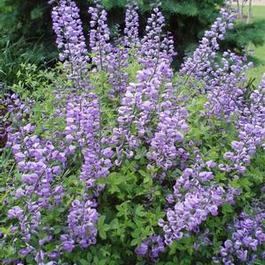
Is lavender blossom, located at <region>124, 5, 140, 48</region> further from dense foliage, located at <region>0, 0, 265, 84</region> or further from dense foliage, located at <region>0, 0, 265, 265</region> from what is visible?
dense foliage, located at <region>0, 0, 265, 84</region>

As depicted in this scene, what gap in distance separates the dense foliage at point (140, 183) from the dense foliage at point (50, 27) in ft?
8.62

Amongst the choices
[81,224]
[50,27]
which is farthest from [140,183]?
[50,27]

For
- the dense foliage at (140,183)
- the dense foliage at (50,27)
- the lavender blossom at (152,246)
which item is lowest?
the dense foliage at (50,27)

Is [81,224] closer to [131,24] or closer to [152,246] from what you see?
[152,246]

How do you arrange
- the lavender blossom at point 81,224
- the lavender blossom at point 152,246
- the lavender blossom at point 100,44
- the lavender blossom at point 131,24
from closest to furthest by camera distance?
the lavender blossom at point 81,224, the lavender blossom at point 152,246, the lavender blossom at point 100,44, the lavender blossom at point 131,24

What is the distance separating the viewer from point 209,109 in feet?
10.4

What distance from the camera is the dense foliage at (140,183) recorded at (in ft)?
7.96

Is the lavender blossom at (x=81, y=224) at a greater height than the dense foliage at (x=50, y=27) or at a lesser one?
greater

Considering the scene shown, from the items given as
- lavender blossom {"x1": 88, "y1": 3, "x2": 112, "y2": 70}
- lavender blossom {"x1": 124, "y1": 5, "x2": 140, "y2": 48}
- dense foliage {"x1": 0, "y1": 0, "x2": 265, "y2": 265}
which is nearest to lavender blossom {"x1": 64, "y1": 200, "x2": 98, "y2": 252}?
dense foliage {"x1": 0, "y1": 0, "x2": 265, "y2": 265}

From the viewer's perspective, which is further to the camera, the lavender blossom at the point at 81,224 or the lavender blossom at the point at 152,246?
the lavender blossom at the point at 152,246

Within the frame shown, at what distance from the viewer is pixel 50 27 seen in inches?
246

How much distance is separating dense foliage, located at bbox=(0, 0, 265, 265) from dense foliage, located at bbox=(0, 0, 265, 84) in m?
2.63

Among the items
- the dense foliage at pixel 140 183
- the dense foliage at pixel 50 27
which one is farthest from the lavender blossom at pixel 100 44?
the dense foliage at pixel 50 27

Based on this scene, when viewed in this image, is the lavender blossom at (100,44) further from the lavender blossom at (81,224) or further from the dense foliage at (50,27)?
the dense foliage at (50,27)
